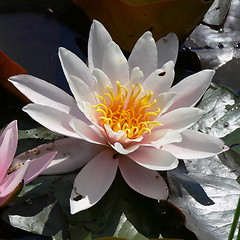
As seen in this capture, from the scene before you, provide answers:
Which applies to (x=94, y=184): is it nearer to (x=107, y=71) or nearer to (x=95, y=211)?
(x=95, y=211)

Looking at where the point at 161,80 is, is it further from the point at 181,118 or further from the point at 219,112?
the point at 219,112

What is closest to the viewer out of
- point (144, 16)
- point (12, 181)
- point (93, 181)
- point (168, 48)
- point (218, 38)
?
point (12, 181)

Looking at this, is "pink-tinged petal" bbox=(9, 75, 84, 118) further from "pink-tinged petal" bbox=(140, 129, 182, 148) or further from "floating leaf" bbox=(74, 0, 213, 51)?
"floating leaf" bbox=(74, 0, 213, 51)

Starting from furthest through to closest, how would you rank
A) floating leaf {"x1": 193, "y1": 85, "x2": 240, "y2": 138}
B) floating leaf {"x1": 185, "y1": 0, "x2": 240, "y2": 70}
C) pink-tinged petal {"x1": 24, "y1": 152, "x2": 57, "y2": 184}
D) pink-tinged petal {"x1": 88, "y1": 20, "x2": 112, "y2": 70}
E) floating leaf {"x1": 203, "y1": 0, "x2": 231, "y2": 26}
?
1. floating leaf {"x1": 203, "y1": 0, "x2": 231, "y2": 26}
2. floating leaf {"x1": 185, "y1": 0, "x2": 240, "y2": 70}
3. floating leaf {"x1": 193, "y1": 85, "x2": 240, "y2": 138}
4. pink-tinged petal {"x1": 88, "y1": 20, "x2": 112, "y2": 70}
5. pink-tinged petal {"x1": 24, "y1": 152, "x2": 57, "y2": 184}

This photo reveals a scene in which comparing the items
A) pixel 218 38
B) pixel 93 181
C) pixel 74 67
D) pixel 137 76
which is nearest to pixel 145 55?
pixel 137 76

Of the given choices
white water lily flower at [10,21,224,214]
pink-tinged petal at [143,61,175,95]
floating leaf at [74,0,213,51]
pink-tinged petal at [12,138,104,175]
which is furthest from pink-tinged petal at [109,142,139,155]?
floating leaf at [74,0,213,51]

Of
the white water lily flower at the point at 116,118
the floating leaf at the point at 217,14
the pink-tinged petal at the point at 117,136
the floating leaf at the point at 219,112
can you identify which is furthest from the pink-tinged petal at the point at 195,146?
the floating leaf at the point at 217,14

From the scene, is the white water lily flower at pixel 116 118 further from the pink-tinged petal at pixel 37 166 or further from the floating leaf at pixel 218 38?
the floating leaf at pixel 218 38
